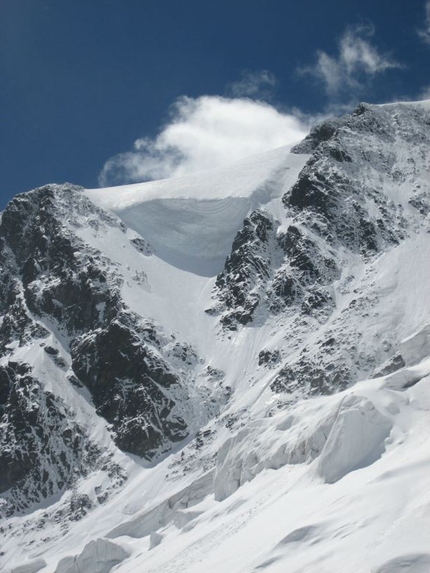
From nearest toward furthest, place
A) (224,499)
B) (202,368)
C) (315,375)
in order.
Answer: (224,499) → (315,375) → (202,368)

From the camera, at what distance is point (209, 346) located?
106 meters

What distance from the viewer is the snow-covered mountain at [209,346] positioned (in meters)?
53.7

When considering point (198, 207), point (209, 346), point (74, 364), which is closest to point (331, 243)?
point (209, 346)

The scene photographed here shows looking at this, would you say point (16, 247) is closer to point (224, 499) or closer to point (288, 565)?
point (224, 499)

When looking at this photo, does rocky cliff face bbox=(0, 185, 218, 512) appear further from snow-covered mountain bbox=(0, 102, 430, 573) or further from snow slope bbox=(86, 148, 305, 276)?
snow slope bbox=(86, 148, 305, 276)

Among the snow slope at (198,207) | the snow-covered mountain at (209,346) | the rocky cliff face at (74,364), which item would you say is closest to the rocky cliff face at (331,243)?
the snow-covered mountain at (209,346)

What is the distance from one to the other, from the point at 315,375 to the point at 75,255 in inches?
1840

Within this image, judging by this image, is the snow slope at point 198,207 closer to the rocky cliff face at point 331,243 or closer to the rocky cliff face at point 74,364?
the rocky cliff face at point 74,364

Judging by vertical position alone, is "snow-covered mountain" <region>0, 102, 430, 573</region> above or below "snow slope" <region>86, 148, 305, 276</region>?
below

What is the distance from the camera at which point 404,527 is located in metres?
28.1

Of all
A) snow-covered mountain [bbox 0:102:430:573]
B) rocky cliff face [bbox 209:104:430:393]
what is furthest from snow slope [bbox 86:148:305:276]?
rocky cliff face [bbox 209:104:430:393]

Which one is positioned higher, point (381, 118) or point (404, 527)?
point (381, 118)

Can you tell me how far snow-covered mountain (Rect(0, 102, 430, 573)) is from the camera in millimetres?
53656

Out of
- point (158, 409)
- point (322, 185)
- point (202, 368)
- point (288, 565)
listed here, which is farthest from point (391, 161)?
point (288, 565)
